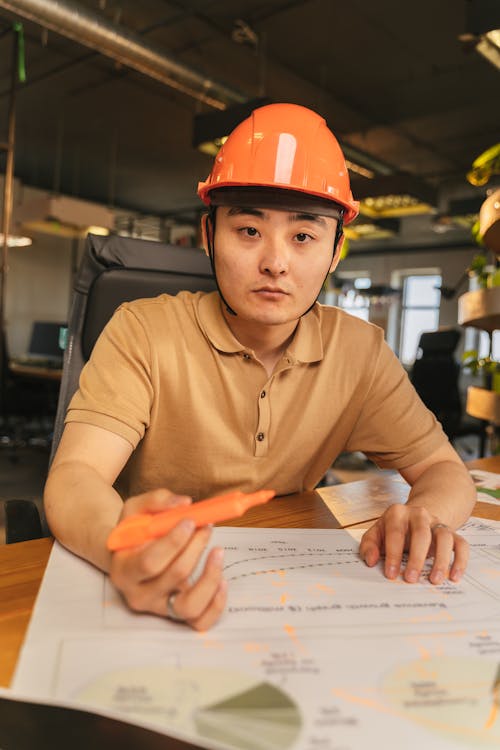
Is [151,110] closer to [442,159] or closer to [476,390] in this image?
[442,159]

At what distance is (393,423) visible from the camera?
3.81 ft

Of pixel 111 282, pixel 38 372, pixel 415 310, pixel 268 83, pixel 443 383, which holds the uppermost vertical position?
pixel 268 83


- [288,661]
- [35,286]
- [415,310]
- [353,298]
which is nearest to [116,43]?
[288,661]

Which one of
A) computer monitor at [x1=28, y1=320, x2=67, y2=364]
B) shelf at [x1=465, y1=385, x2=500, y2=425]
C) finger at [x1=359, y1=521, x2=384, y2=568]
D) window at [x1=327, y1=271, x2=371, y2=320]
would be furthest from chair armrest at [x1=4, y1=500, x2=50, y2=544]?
window at [x1=327, y1=271, x2=371, y2=320]

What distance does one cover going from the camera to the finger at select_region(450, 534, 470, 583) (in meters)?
0.68

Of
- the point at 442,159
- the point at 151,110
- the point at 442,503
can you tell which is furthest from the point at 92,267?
the point at 442,159

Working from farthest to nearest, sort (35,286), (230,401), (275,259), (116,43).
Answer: (35,286) < (116,43) < (230,401) < (275,259)

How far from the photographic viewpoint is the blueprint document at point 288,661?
38 centimetres

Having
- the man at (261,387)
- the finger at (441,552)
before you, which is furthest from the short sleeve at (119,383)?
the finger at (441,552)

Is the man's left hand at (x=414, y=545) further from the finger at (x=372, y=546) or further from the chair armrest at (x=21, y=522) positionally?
the chair armrest at (x=21, y=522)

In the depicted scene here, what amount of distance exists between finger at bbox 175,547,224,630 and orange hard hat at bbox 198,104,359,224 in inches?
23.4

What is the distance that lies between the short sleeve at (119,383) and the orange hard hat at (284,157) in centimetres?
27

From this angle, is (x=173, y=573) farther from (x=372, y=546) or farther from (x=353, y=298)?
(x=353, y=298)

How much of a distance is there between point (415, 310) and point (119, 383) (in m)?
11.5
